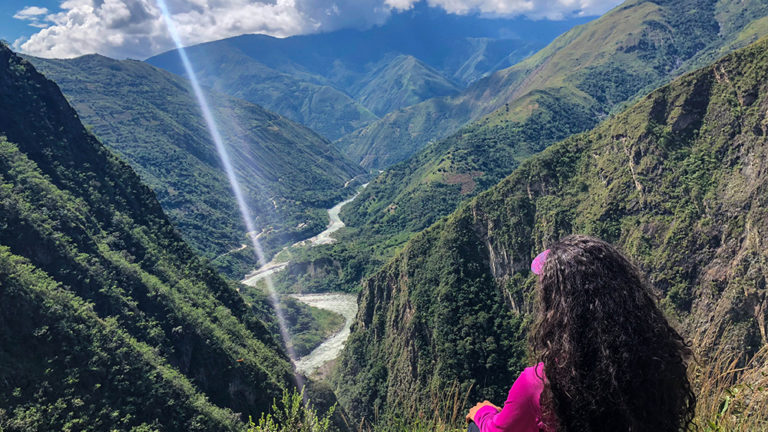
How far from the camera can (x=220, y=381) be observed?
132 ft

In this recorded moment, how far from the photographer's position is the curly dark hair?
3215mm

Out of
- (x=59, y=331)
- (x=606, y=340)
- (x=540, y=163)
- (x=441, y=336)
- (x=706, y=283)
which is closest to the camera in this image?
(x=606, y=340)

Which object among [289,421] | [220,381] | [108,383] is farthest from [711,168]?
[108,383]

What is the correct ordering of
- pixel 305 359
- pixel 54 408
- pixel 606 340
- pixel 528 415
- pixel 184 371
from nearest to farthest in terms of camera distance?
pixel 606 340 → pixel 528 415 → pixel 54 408 → pixel 184 371 → pixel 305 359

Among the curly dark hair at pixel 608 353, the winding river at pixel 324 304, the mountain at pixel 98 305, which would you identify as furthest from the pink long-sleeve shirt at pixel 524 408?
the winding river at pixel 324 304

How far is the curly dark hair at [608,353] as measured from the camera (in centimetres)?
321

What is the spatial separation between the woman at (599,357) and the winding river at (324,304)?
68.0 meters

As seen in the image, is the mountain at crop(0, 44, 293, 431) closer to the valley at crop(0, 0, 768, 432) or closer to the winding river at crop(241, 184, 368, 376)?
the valley at crop(0, 0, 768, 432)

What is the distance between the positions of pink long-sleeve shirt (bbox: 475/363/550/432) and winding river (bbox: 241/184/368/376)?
67.6 meters

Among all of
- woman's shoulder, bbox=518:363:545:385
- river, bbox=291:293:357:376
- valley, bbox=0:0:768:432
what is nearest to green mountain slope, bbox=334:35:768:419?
valley, bbox=0:0:768:432

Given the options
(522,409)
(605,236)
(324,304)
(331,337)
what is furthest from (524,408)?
(324,304)

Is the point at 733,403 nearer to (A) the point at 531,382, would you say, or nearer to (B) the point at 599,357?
(A) the point at 531,382

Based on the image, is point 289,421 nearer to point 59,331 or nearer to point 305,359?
point 59,331

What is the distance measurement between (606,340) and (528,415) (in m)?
1.05
